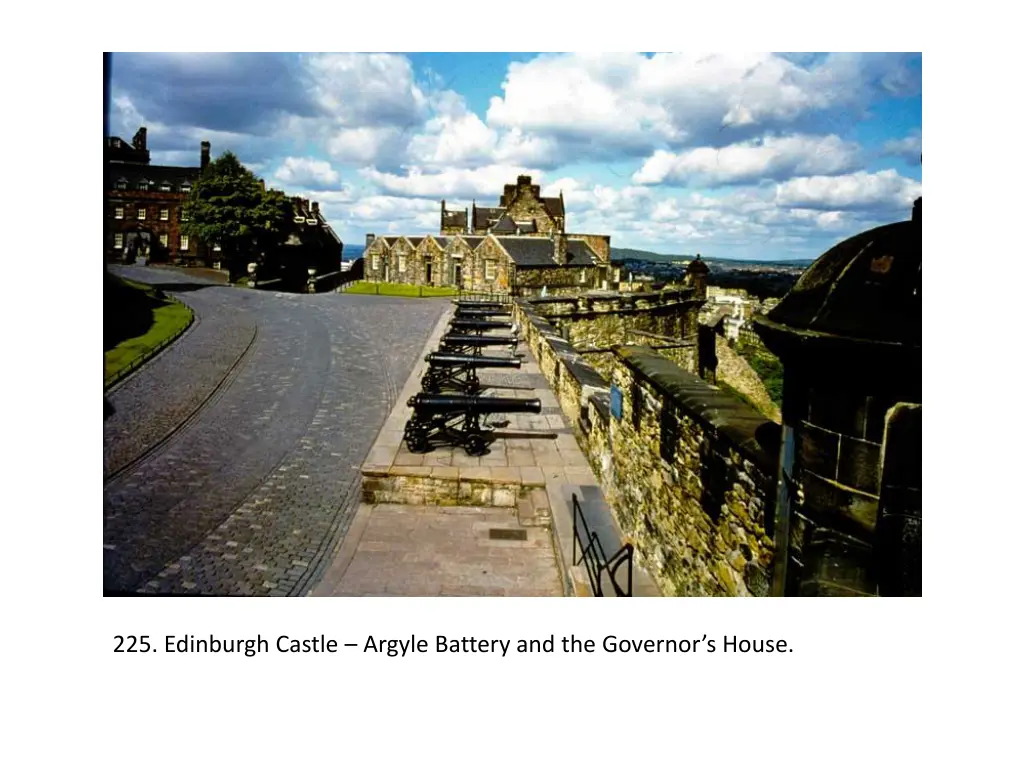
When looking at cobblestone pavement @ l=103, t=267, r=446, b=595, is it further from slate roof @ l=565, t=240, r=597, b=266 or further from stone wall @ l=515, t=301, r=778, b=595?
slate roof @ l=565, t=240, r=597, b=266

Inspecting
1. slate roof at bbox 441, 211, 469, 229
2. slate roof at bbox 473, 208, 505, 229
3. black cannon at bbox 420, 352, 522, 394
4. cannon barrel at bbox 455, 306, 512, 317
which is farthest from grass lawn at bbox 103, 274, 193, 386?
slate roof at bbox 441, 211, 469, 229

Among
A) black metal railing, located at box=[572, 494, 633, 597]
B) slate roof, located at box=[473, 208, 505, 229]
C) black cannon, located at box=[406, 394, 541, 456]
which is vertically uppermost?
slate roof, located at box=[473, 208, 505, 229]

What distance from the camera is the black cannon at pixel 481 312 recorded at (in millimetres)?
23664

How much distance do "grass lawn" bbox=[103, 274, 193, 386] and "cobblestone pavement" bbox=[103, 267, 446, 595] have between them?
43 cm

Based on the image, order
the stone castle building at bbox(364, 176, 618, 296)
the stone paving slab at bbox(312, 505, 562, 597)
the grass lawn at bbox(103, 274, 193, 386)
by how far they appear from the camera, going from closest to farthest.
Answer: the stone paving slab at bbox(312, 505, 562, 597) → the grass lawn at bbox(103, 274, 193, 386) → the stone castle building at bbox(364, 176, 618, 296)

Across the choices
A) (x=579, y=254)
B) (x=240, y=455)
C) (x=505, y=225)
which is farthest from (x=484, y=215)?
(x=240, y=455)

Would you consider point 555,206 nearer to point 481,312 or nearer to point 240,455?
point 481,312

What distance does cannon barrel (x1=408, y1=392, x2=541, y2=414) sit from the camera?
956cm

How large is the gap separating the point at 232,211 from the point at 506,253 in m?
19.1

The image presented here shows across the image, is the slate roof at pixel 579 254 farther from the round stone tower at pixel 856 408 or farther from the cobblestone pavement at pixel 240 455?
the round stone tower at pixel 856 408

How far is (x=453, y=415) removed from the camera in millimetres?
10125

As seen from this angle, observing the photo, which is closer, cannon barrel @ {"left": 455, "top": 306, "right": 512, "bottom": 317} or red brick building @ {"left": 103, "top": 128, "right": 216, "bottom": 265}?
cannon barrel @ {"left": 455, "top": 306, "right": 512, "bottom": 317}
